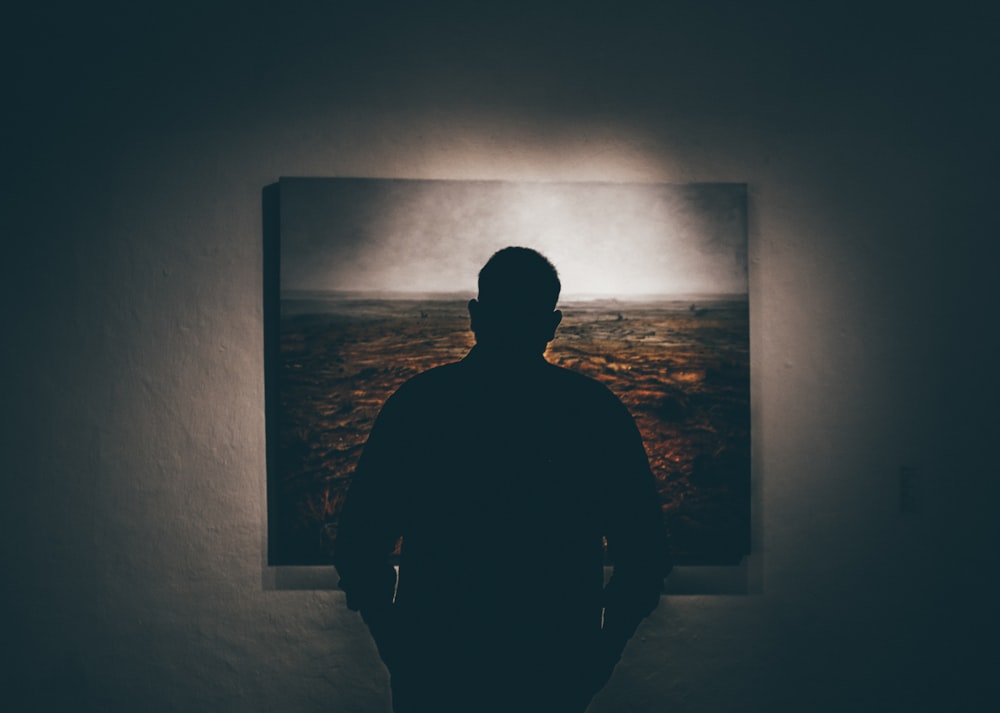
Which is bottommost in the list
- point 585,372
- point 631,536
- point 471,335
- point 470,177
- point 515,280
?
point 631,536

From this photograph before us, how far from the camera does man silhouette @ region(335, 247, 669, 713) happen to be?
140 cm

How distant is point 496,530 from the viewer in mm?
1400

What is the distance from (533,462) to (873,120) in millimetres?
1833

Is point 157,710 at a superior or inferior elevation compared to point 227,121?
inferior

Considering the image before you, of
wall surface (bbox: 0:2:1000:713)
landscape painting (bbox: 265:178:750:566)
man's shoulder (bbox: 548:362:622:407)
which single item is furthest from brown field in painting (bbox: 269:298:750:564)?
man's shoulder (bbox: 548:362:622:407)

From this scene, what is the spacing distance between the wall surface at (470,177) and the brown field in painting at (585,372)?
141 mm

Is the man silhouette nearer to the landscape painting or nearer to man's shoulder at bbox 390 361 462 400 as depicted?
man's shoulder at bbox 390 361 462 400

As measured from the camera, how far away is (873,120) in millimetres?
2326

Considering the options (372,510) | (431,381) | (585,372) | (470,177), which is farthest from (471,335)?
(372,510)

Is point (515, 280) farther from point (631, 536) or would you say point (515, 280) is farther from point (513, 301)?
point (631, 536)

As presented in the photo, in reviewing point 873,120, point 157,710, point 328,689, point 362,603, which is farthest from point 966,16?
point 157,710

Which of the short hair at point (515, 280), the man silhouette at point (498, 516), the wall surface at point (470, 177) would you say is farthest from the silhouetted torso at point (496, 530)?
the wall surface at point (470, 177)

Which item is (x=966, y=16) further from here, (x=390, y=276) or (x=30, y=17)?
(x=30, y=17)

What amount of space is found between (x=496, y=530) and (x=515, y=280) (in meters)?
0.52
